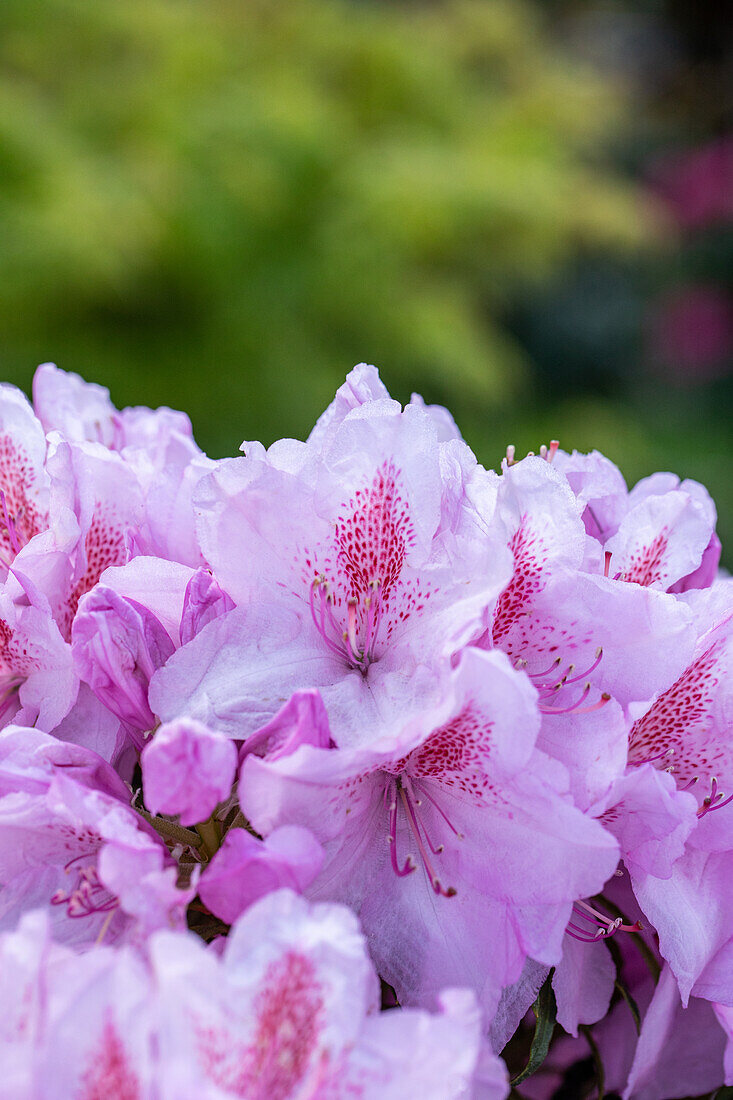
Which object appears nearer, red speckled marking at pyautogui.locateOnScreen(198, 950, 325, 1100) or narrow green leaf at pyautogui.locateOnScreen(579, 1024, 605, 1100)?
red speckled marking at pyautogui.locateOnScreen(198, 950, 325, 1100)

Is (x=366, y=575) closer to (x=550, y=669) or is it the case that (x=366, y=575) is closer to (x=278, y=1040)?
(x=550, y=669)

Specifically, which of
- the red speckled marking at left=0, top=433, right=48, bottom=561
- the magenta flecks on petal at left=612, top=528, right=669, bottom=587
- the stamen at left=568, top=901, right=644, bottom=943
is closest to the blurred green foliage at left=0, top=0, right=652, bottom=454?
the red speckled marking at left=0, top=433, right=48, bottom=561

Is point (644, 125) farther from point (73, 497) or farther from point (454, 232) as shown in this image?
point (73, 497)

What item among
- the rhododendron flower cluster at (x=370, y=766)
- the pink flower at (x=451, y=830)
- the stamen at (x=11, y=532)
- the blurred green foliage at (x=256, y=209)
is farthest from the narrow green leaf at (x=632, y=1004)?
the blurred green foliage at (x=256, y=209)

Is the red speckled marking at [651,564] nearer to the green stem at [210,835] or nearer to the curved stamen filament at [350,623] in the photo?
the curved stamen filament at [350,623]

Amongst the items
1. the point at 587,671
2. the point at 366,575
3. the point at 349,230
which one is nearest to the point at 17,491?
the point at 366,575

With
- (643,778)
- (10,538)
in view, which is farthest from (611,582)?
(10,538)

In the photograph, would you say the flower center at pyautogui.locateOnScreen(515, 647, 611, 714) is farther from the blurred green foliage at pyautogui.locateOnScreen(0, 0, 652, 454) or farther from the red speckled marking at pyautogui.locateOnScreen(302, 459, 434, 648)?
the blurred green foliage at pyautogui.locateOnScreen(0, 0, 652, 454)
